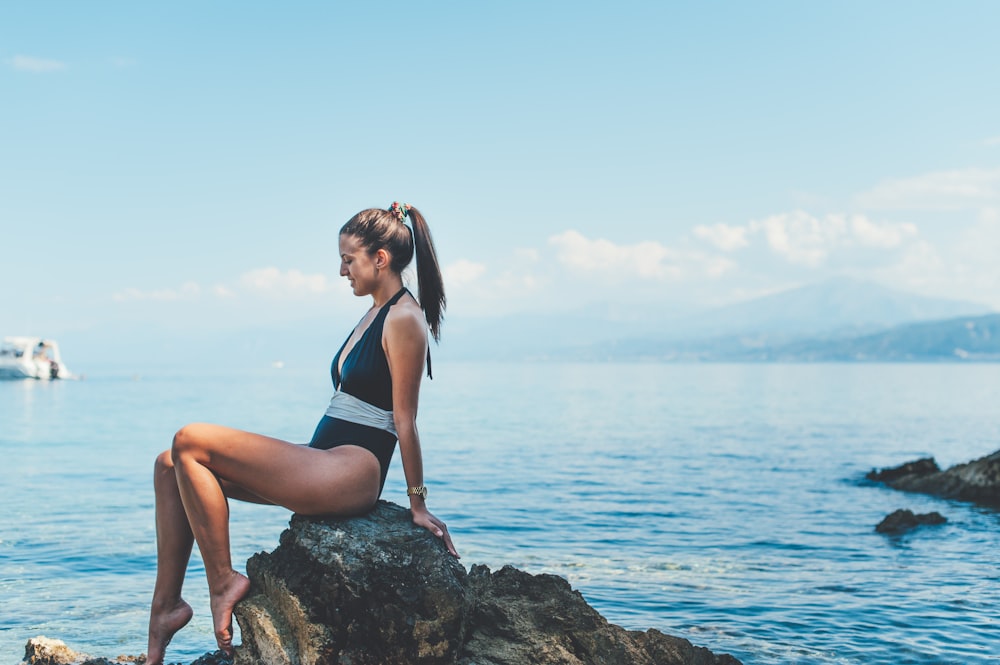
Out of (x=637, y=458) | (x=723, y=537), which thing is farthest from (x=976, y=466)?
(x=637, y=458)

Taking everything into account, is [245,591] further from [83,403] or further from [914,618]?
[83,403]

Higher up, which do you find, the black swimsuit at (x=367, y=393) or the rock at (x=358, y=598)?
the black swimsuit at (x=367, y=393)

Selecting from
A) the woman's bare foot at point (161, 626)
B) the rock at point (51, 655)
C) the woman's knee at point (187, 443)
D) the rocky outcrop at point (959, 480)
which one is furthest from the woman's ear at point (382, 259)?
the rocky outcrop at point (959, 480)

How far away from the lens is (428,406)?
2763 inches

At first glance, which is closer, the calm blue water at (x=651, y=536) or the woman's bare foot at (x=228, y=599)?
the woman's bare foot at (x=228, y=599)

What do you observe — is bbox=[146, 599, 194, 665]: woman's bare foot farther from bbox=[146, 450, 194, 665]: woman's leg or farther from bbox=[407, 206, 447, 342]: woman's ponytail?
bbox=[407, 206, 447, 342]: woman's ponytail

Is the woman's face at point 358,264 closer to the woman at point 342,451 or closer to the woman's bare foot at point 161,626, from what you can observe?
the woman at point 342,451

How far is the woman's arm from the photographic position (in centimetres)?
538

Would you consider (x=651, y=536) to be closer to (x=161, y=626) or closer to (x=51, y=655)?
(x=51, y=655)

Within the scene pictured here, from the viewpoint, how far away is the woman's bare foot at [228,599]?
5.27 m

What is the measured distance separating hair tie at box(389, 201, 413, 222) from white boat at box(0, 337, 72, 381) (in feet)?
418

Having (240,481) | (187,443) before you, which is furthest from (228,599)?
(187,443)

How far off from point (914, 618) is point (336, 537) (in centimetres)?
925

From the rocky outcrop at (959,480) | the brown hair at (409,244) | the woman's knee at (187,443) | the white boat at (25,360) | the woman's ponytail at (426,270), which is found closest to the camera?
the woman's knee at (187,443)
